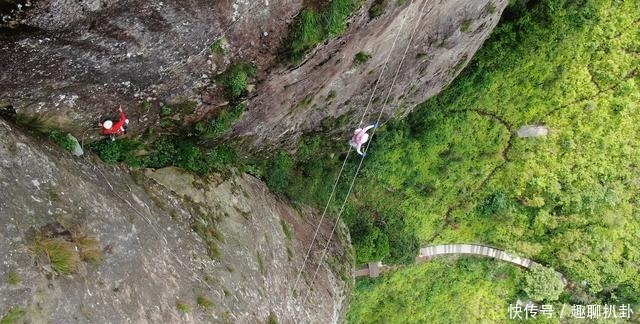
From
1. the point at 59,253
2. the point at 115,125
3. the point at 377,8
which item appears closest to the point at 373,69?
the point at 377,8

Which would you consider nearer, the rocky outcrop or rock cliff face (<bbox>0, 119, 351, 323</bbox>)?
rock cliff face (<bbox>0, 119, 351, 323</bbox>)

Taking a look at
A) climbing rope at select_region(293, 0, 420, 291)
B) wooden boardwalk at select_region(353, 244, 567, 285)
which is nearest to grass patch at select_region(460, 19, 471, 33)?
climbing rope at select_region(293, 0, 420, 291)

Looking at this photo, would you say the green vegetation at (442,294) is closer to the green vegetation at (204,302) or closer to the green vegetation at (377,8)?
the green vegetation at (204,302)

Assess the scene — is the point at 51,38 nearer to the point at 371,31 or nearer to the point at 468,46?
the point at 371,31

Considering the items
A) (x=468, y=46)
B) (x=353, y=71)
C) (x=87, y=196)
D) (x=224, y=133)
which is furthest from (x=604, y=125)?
(x=87, y=196)

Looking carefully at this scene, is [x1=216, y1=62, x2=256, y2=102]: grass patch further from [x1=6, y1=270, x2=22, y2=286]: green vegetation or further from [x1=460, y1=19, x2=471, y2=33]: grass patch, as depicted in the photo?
[x1=460, y1=19, x2=471, y2=33]: grass patch

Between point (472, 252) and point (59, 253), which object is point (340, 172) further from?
point (59, 253)
